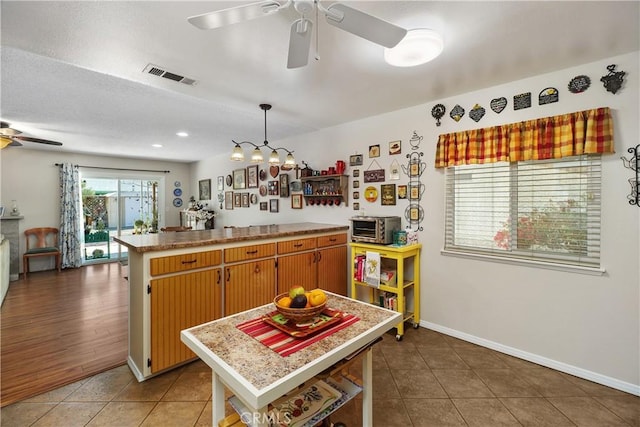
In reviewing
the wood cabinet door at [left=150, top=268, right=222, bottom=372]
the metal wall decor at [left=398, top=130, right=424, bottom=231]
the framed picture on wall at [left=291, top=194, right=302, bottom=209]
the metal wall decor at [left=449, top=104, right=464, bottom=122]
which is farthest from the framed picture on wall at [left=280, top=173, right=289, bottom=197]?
the metal wall decor at [left=449, top=104, right=464, bottom=122]

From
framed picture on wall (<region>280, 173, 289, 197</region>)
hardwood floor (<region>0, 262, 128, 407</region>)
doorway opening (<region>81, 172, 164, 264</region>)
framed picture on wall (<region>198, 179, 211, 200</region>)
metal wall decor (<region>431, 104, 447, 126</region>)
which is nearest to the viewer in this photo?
hardwood floor (<region>0, 262, 128, 407</region>)

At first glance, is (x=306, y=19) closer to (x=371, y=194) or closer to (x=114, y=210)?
(x=371, y=194)

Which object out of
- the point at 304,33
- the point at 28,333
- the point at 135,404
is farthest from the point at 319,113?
the point at 28,333

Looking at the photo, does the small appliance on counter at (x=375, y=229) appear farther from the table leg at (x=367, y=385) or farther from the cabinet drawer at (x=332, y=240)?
the table leg at (x=367, y=385)

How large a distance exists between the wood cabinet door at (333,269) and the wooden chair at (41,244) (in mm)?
5427

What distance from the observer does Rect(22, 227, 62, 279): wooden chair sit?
509 centimetres

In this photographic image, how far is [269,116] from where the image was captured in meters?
3.44

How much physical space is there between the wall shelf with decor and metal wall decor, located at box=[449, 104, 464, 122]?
54.4 inches

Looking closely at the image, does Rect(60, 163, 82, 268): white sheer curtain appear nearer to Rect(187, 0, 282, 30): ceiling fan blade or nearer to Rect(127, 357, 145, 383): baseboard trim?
Rect(127, 357, 145, 383): baseboard trim

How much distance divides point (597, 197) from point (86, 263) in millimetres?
8155

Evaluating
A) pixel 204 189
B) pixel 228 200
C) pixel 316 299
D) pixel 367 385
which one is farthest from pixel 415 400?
pixel 204 189

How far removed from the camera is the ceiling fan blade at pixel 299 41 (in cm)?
131

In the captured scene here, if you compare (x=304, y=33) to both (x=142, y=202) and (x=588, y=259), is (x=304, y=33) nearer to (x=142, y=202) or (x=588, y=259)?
(x=588, y=259)

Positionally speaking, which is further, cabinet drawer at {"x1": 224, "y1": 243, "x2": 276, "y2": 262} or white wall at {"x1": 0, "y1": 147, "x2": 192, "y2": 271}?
white wall at {"x1": 0, "y1": 147, "x2": 192, "y2": 271}
